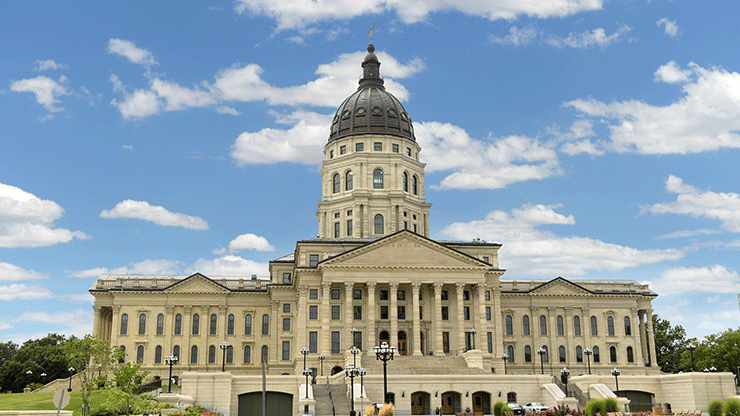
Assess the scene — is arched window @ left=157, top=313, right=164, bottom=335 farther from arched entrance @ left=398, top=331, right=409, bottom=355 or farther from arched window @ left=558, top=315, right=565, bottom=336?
arched window @ left=558, top=315, right=565, bottom=336

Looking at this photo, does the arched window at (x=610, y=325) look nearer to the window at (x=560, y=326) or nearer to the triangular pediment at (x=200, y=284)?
the window at (x=560, y=326)

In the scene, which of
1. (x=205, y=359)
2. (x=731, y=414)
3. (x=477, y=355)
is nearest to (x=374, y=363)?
(x=477, y=355)

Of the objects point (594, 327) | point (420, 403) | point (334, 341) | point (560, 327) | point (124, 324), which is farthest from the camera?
point (594, 327)

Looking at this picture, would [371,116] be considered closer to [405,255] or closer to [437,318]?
[405,255]

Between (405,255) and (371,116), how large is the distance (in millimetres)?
25840

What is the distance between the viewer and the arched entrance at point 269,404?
57.3 m

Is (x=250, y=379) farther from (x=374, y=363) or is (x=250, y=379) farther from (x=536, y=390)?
(x=536, y=390)

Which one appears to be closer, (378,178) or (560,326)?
(560,326)

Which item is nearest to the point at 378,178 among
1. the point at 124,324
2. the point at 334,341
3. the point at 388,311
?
the point at 388,311

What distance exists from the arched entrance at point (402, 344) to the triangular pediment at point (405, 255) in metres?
8.18

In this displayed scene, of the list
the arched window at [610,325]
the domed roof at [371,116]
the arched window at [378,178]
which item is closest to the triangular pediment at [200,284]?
the arched window at [378,178]

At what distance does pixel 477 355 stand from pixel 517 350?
73.8 feet

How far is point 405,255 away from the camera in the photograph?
77.9 meters

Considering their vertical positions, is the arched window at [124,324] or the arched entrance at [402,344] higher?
the arched window at [124,324]
